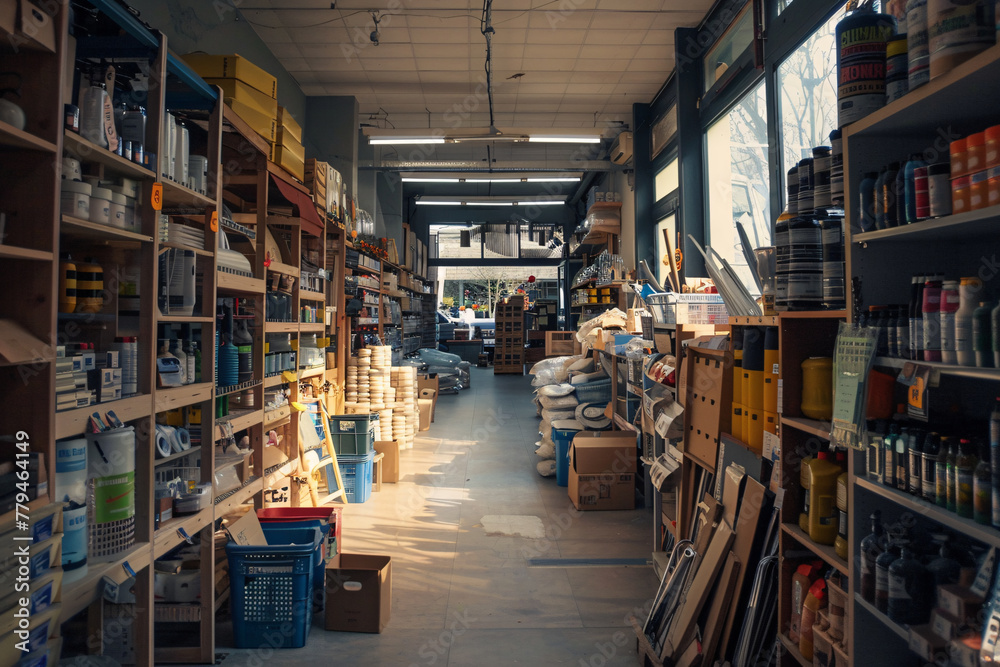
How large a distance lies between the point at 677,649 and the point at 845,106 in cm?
203

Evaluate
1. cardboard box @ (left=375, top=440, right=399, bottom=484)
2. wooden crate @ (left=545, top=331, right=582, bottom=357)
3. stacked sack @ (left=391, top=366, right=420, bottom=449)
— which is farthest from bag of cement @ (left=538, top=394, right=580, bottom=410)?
wooden crate @ (left=545, top=331, right=582, bottom=357)

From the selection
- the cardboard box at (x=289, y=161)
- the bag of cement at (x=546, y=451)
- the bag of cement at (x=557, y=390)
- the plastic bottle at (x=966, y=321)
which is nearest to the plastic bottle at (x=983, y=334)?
the plastic bottle at (x=966, y=321)

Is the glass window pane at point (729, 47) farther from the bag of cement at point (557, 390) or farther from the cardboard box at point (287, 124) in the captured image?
the cardboard box at point (287, 124)

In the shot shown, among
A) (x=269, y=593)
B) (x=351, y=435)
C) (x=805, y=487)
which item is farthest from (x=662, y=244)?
(x=269, y=593)

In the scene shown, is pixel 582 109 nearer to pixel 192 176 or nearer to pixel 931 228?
pixel 192 176

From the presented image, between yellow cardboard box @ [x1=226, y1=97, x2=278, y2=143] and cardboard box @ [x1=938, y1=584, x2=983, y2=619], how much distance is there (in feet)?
12.5

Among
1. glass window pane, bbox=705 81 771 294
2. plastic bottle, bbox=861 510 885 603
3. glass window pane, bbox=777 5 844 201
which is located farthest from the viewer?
glass window pane, bbox=705 81 771 294

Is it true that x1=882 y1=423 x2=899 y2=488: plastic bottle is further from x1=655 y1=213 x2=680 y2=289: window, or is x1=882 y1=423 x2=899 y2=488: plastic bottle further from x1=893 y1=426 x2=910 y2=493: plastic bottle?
x1=655 y1=213 x2=680 y2=289: window

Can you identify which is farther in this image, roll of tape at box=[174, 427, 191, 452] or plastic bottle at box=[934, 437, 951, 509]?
roll of tape at box=[174, 427, 191, 452]

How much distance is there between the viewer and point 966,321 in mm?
1398

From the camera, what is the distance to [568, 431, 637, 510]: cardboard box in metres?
4.75

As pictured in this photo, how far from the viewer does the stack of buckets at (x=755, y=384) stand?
7.73 ft

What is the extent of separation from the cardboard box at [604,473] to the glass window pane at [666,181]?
4.32 metres

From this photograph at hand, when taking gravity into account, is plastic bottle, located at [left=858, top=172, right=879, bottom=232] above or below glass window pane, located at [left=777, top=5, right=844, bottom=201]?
below
